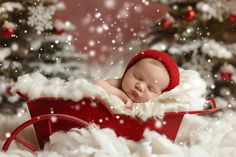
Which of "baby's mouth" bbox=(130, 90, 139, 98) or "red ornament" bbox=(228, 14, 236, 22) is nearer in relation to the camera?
"baby's mouth" bbox=(130, 90, 139, 98)

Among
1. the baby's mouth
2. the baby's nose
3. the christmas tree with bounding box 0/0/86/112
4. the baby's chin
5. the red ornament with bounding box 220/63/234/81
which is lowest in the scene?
the baby's chin

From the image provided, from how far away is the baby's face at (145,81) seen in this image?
1.57 metres

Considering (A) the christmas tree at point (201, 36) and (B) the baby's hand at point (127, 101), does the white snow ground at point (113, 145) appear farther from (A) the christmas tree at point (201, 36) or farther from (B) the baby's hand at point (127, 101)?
(A) the christmas tree at point (201, 36)

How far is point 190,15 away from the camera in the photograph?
6.79 feet

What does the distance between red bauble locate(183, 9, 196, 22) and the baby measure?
517 millimetres

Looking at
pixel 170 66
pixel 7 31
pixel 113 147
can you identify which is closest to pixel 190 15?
pixel 170 66

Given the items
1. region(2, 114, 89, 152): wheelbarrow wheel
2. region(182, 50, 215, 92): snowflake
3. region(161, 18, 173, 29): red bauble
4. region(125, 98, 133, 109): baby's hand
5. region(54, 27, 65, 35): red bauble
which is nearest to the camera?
region(2, 114, 89, 152): wheelbarrow wheel

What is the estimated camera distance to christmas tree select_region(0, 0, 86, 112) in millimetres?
1941

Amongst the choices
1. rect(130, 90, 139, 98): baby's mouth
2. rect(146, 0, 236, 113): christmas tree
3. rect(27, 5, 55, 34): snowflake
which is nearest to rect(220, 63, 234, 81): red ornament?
rect(146, 0, 236, 113): christmas tree

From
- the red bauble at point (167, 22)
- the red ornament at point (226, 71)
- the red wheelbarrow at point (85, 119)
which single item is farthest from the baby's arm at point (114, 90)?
the red ornament at point (226, 71)

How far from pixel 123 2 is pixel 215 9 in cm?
48

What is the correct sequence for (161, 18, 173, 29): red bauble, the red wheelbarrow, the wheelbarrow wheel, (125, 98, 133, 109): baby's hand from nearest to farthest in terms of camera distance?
the wheelbarrow wheel → the red wheelbarrow → (125, 98, 133, 109): baby's hand → (161, 18, 173, 29): red bauble

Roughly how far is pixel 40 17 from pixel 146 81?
25.6 inches

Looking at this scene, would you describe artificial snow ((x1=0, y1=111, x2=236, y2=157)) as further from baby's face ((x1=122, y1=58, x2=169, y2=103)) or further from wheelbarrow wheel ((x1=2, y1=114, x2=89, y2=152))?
baby's face ((x1=122, y1=58, x2=169, y2=103))
